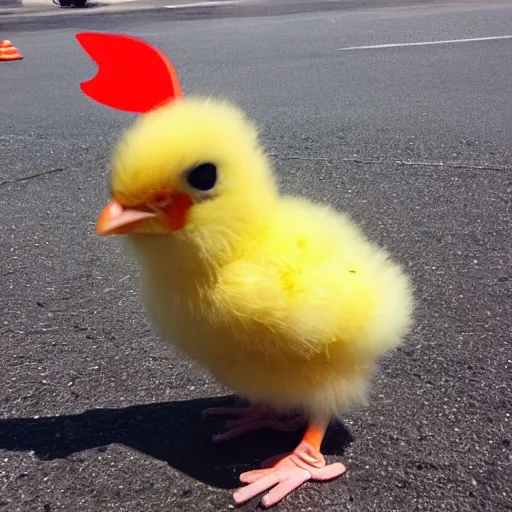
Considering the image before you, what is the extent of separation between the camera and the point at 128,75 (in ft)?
5.58

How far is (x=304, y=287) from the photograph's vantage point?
64.1 inches

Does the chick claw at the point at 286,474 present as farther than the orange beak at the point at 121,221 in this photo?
Yes

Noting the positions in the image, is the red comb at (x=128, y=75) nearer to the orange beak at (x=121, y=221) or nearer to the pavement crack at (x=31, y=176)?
the orange beak at (x=121, y=221)

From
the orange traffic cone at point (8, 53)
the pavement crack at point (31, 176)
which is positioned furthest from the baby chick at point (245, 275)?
the orange traffic cone at point (8, 53)

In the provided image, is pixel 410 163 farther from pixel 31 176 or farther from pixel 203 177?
pixel 203 177

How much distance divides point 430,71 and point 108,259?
4777mm

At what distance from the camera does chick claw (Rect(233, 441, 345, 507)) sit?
1713 millimetres

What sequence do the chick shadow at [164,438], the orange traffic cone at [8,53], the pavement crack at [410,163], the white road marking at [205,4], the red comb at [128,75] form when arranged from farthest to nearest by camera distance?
the white road marking at [205,4]
the orange traffic cone at [8,53]
the pavement crack at [410,163]
the chick shadow at [164,438]
the red comb at [128,75]

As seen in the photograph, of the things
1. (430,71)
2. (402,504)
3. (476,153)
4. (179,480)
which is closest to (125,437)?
(179,480)

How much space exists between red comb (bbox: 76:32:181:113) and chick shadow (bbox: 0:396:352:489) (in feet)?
2.91

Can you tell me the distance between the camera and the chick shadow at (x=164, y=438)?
1.85 m

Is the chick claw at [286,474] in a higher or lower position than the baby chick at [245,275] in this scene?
lower

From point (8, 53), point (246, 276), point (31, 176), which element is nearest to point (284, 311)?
point (246, 276)

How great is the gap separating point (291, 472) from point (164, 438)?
0.38 m
